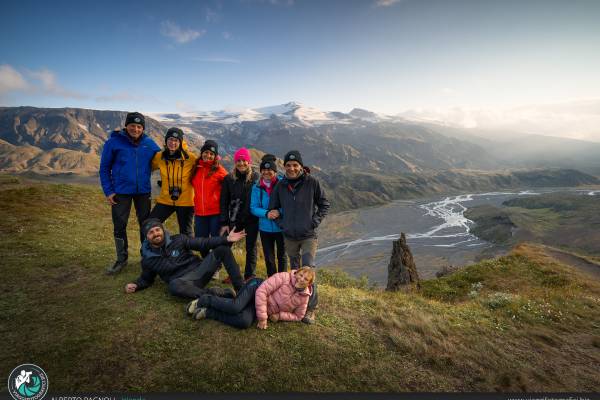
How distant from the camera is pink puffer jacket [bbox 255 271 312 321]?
735 centimetres

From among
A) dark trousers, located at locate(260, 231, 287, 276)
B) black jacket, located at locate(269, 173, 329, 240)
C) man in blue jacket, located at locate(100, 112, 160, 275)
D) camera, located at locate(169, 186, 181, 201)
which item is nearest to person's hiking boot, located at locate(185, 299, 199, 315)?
dark trousers, located at locate(260, 231, 287, 276)

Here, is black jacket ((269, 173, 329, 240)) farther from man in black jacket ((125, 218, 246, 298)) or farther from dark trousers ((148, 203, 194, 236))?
dark trousers ((148, 203, 194, 236))

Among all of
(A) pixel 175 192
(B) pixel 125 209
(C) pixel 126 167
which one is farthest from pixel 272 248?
(C) pixel 126 167

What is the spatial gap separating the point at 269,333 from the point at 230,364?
131 cm

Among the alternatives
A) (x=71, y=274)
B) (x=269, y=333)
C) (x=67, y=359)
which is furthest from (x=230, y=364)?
(x=71, y=274)

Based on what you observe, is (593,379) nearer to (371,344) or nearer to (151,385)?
(371,344)

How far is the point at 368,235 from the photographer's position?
182875 millimetres

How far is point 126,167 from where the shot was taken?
8984 millimetres

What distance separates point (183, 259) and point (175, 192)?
82.6 inches

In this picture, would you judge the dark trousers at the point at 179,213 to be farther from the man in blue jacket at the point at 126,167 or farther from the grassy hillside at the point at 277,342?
the grassy hillside at the point at 277,342

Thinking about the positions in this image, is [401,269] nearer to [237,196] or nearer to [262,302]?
[237,196]

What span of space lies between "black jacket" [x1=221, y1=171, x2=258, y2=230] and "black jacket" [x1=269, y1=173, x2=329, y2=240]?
87 cm

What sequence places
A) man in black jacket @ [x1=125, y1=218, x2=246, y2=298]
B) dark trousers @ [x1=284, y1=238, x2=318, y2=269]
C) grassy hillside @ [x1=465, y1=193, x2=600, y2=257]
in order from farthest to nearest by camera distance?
grassy hillside @ [x1=465, y1=193, x2=600, y2=257]
dark trousers @ [x1=284, y1=238, x2=318, y2=269]
man in black jacket @ [x1=125, y1=218, x2=246, y2=298]

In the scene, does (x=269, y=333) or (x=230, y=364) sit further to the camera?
(x=269, y=333)
